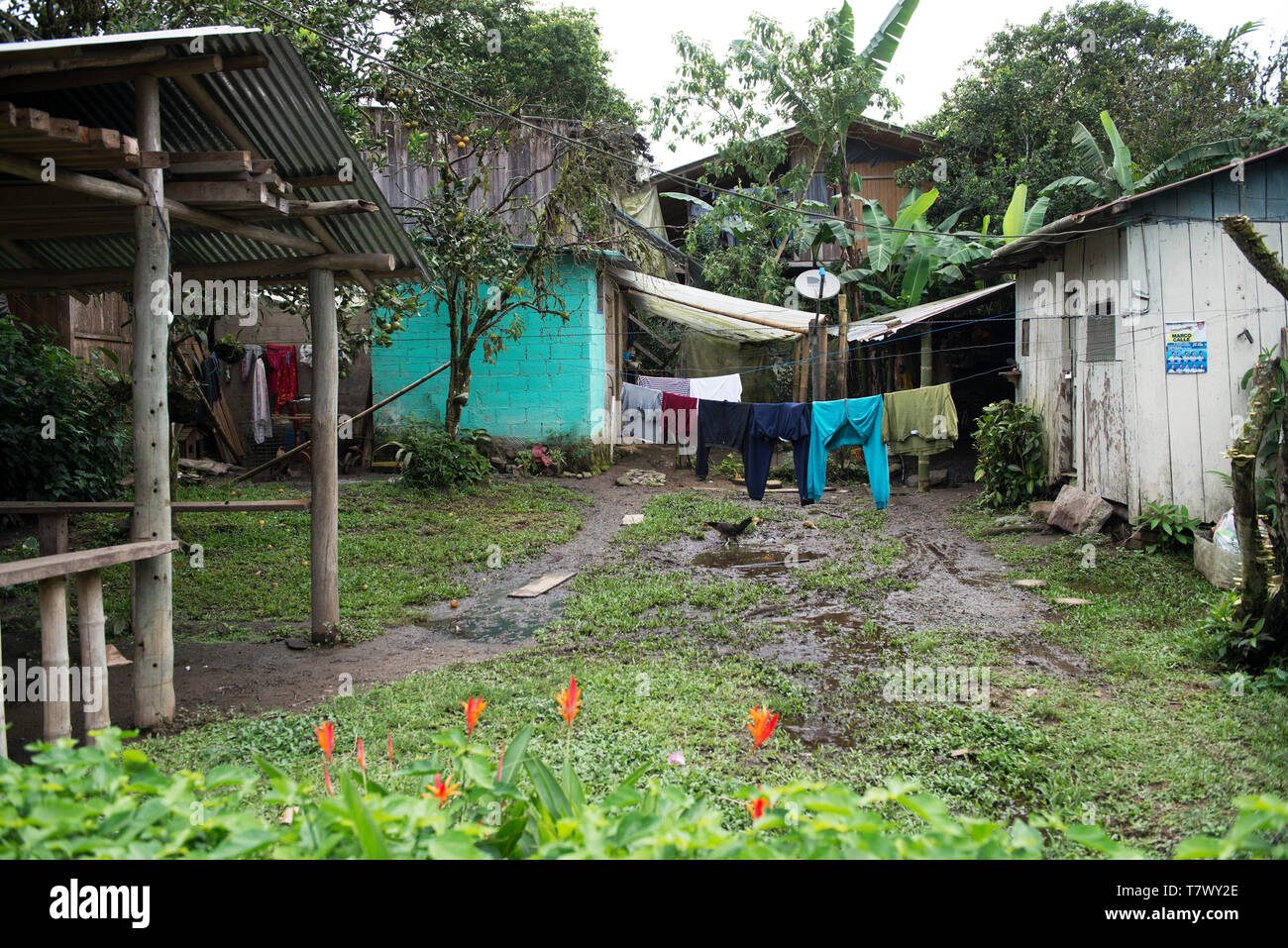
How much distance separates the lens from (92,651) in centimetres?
482

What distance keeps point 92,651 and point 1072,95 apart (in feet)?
63.4

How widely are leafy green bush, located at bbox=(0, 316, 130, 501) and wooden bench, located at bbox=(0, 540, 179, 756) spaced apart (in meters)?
5.38

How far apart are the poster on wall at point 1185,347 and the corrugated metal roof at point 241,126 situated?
8126 mm

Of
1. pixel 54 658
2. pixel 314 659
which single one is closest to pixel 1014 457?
pixel 314 659

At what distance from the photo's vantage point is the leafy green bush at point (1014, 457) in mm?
12719

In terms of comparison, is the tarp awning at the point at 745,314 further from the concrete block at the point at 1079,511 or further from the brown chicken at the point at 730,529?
the concrete block at the point at 1079,511

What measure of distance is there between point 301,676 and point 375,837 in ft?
17.2

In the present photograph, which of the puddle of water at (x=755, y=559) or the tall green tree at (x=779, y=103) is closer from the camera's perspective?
the puddle of water at (x=755, y=559)

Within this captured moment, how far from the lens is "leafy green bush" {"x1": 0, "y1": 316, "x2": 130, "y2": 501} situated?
360 inches

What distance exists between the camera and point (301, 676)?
6449 mm

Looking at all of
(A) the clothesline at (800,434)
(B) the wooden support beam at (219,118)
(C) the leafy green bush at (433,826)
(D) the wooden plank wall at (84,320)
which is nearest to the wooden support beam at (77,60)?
(B) the wooden support beam at (219,118)

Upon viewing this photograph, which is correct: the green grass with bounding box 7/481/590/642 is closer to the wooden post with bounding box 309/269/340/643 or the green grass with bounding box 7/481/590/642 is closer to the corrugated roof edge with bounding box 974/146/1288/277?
the wooden post with bounding box 309/269/340/643

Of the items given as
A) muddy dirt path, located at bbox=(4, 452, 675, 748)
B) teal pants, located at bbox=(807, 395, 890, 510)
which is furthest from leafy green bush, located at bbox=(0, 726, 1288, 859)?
teal pants, located at bbox=(807, 395, 890, 510)

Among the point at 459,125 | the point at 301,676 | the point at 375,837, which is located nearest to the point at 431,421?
the point at 459,125
